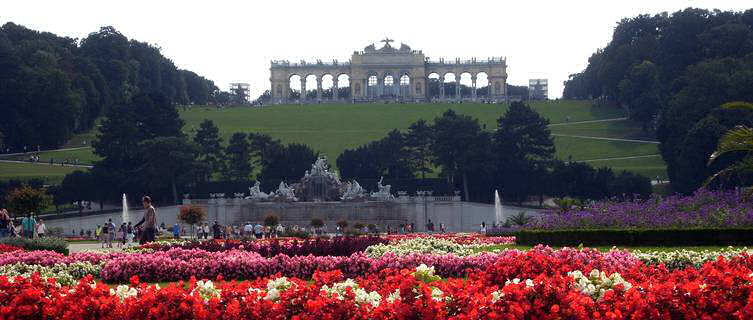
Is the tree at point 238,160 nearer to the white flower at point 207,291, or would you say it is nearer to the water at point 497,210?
the water at point 497,210

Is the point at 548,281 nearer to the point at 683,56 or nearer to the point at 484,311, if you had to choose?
the point at 484,311

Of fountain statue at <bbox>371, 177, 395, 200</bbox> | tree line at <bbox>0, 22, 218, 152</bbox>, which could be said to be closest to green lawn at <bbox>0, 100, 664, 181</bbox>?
tree line at <bbox>0, 22, 218, 152</bbox>

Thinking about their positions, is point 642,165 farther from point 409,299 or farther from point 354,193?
point 409,299

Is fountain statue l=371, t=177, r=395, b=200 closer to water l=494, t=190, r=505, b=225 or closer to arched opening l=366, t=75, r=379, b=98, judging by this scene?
water l=494, t=190, r=505, b=225

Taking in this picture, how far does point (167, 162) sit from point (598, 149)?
26.9m

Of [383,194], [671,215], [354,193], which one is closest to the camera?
[671,215]

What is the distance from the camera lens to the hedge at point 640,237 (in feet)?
79.3

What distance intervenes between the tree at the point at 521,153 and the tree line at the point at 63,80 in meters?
19.3

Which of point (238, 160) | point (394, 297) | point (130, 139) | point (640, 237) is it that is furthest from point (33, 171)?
point (394, 297)

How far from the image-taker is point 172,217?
57.6 metres

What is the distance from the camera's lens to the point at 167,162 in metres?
58.7

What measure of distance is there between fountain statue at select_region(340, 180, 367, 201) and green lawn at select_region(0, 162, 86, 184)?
14.9 metres

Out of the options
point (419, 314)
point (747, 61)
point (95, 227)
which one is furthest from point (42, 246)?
point (747, 61)

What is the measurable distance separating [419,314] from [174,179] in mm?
49800
